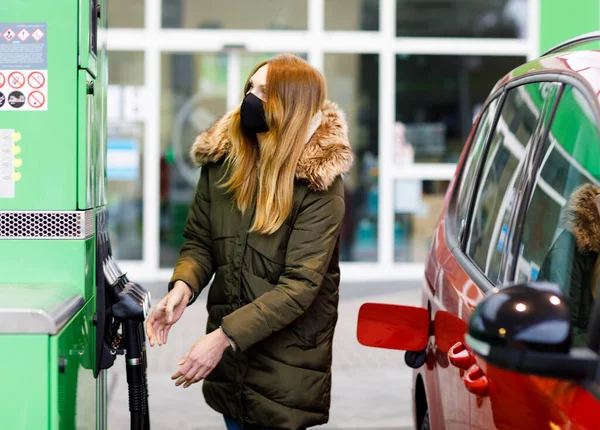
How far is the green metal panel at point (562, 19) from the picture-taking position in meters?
12.0

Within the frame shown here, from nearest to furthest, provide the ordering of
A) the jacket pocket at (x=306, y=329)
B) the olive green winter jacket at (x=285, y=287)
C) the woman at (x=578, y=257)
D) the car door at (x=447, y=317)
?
the woman at (x=578, y=257) → the car door at (x=447, y=317) → the olive green winter jacket at (x=285, y=287) → the jacket pocket at (x=306, y=329)

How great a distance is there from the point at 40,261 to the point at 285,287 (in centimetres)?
76

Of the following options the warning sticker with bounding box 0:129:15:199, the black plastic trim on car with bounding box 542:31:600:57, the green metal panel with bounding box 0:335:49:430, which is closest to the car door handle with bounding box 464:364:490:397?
the black plastic trim on car with bounding box 542:31:600:57

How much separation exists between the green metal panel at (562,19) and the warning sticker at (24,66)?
33.0 ft

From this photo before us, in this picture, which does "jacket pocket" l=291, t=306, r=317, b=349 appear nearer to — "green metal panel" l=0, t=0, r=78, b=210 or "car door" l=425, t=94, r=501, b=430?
"car door" l=425, t=94, r=501, b=430

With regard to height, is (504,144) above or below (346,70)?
below

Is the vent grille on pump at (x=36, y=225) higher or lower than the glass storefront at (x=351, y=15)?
lower

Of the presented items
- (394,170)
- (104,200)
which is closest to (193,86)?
(394,170)

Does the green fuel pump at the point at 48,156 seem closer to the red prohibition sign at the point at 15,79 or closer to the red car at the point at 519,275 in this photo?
the red prohibition sign at the point at 15,79

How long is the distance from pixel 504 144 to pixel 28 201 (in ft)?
4.81

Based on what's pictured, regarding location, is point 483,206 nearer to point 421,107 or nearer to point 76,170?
point 76,170

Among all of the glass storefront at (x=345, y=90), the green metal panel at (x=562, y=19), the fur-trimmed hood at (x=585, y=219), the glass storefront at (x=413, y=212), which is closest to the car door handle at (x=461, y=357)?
the fur-trimmed hood at (x=585, y=219)

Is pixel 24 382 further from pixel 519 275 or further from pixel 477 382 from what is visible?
pixel 519 275

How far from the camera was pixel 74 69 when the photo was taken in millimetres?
2834
